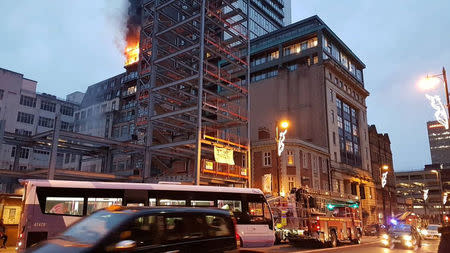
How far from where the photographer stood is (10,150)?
7112cm

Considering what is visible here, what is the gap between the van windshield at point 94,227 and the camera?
20.4ft

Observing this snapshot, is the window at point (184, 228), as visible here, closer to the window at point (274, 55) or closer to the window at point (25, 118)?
the window at point (274, 55)

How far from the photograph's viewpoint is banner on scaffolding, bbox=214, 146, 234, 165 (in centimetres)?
3399

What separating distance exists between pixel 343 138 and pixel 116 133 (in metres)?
48.1

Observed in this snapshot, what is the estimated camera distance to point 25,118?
Result: 7575 centimetres

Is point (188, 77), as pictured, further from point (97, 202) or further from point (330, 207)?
point (97, 202)

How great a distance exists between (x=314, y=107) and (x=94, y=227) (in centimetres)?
5199

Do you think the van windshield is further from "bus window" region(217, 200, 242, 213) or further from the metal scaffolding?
the metal scaffolding

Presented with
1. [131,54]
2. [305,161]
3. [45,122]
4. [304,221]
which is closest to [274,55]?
[131,54]

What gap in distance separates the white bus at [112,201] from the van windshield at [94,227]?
5.59 metres

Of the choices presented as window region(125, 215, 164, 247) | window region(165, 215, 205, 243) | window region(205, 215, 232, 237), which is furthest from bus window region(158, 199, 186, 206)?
window region(125, 215, 164, 247)

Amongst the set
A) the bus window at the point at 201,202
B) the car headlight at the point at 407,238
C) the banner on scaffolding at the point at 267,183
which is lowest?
the car headlight at the point at 407,238

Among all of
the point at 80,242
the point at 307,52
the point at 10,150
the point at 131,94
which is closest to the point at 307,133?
the point at 307,52

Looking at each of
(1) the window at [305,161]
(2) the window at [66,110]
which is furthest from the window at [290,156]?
(2) the window at [66,110]
